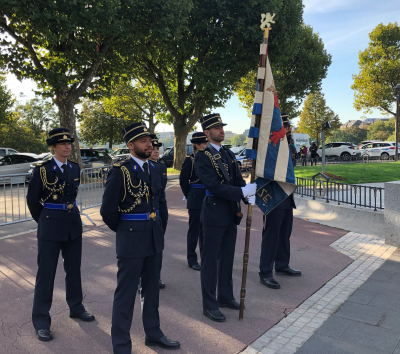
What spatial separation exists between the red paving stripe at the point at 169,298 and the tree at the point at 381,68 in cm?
3426

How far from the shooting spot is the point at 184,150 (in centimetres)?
2366

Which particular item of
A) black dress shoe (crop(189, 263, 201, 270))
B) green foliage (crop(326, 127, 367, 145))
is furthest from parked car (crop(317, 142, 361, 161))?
green foliage (crop(326, 127, 367, 145))

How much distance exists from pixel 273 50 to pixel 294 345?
61.2 feet

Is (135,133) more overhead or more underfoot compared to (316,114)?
more underfoot

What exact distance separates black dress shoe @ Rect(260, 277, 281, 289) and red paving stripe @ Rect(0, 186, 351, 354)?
0.07 m

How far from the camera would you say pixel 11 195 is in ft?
28.3

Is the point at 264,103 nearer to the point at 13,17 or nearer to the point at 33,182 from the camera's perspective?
the point at 33,182

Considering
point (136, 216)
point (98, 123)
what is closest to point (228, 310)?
point (136, 216)

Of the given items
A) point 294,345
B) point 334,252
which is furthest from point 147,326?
point 334,252

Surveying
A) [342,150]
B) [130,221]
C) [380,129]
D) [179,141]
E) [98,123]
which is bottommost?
[130,221]

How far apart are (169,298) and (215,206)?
4.90ft

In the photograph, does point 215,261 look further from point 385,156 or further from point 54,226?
point 385,156

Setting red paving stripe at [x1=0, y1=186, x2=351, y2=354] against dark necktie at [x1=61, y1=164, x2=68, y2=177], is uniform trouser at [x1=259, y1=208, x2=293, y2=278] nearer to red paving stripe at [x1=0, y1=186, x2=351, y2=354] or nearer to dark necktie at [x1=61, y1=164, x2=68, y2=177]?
red paving stripe at [x1=0, y1=186, x2=351, y2=354]

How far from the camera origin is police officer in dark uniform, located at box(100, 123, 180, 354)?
339 cm
